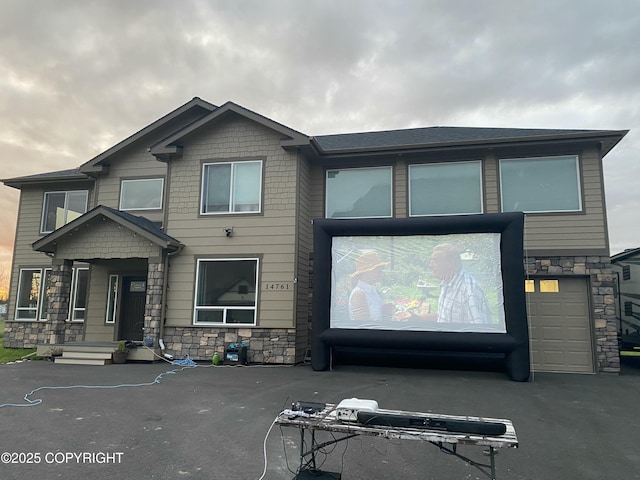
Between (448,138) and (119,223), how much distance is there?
9277 mm

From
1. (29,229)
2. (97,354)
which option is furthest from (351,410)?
(29,229)

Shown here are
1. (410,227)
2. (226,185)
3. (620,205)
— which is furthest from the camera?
(620,205)

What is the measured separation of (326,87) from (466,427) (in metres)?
14.5

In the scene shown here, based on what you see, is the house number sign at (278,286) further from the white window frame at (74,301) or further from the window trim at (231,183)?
the white window frame at (74,301)

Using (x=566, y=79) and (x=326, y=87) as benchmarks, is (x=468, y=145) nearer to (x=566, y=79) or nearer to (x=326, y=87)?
(x=566, y=79)

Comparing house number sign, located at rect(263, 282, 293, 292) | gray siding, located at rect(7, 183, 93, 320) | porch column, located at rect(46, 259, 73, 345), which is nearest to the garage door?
house number sign, located at rect(263, 282, 293, 292)

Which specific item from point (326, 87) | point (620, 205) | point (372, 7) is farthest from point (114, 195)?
point (620, 205)

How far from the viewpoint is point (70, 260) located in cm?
1186

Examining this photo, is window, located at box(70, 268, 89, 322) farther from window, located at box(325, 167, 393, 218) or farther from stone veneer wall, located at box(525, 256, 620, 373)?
stone veneer wall, located at box(525, 256, 620, 373)

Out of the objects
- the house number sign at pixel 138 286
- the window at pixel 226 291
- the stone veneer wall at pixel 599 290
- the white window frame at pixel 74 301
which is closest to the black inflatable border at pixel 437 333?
the stone veneer wall at pixel 599 290

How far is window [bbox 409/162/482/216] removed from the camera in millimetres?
11148

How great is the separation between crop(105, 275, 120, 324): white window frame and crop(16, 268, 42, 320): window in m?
3.32

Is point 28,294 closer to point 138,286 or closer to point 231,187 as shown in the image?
point 138,286

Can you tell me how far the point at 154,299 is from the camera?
1116 cm
